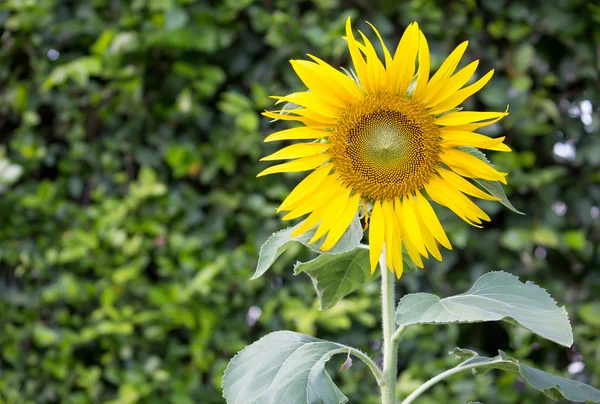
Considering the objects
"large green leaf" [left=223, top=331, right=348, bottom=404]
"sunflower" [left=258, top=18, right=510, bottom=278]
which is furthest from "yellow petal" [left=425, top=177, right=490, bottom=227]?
"large green leaf" [left=223, top=331, right=348, bottom=404]

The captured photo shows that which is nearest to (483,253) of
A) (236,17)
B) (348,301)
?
(348,301)

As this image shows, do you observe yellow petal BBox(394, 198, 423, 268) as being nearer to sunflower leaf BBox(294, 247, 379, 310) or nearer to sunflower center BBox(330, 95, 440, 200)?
sunflower center BBox(330, 95, 440, 200)

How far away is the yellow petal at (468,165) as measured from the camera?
77 centimetres

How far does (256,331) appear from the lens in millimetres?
2184

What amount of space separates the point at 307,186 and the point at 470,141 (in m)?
0.20

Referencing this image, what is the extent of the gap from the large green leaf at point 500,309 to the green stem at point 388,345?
79 mm

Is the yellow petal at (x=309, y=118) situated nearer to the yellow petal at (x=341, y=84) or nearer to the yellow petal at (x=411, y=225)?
the yellow petal at (x=341, y=84)

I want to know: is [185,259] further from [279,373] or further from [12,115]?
[279,373]

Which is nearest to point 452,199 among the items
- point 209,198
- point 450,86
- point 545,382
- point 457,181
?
point 457,181

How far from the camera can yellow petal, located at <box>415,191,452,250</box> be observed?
82 cm

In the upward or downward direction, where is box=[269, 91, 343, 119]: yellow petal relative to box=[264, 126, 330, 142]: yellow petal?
upward

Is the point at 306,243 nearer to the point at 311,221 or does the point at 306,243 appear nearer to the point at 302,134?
the point at 311,221

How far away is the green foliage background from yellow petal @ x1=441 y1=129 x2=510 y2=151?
1.25m

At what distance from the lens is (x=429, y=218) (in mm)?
821
